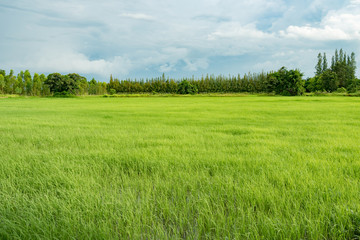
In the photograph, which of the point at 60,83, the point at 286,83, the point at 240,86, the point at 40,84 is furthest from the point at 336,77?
the point at 40,84

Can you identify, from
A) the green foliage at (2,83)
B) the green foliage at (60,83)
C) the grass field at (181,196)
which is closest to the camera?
the grass field at (181,196)

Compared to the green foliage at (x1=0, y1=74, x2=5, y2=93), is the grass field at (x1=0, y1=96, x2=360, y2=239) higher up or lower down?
lower down

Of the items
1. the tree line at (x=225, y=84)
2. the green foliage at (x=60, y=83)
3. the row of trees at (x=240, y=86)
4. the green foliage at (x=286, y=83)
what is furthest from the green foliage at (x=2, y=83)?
the green foliage at (x=286, y=83)

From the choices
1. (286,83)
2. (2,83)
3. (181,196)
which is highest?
(2,83)

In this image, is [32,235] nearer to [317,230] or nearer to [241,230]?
[241,230]

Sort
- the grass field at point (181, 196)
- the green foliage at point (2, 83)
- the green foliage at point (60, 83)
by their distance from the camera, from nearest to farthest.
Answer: the grass field at point (181, 196) < the green foliage at point (60, 83) < the green foliage at point (2, 83)

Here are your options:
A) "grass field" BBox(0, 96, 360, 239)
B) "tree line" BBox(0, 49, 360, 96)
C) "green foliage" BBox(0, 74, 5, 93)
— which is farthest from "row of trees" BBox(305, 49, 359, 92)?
"green foliage" BBox(0, 74, 5, 93)

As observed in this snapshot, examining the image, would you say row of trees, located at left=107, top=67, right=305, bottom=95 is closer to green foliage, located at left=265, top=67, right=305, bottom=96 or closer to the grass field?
green foliage, located at left=265, top=67, right=305, bottom=96

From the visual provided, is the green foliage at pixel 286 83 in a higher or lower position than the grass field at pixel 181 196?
higher

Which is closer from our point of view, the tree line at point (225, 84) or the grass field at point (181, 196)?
the grass field at point (181, 196)

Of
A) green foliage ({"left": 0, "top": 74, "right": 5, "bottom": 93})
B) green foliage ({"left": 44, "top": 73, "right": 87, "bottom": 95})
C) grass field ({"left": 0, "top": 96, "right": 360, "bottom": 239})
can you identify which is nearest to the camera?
grass field ({"left": 0, "top": 96, "right": 360, "bottom": 239})

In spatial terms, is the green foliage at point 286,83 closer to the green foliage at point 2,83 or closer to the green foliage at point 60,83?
the green foliage at point 60,83

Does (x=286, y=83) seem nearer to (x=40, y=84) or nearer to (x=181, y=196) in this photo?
(x=181, y=196)

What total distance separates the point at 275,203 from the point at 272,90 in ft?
253
